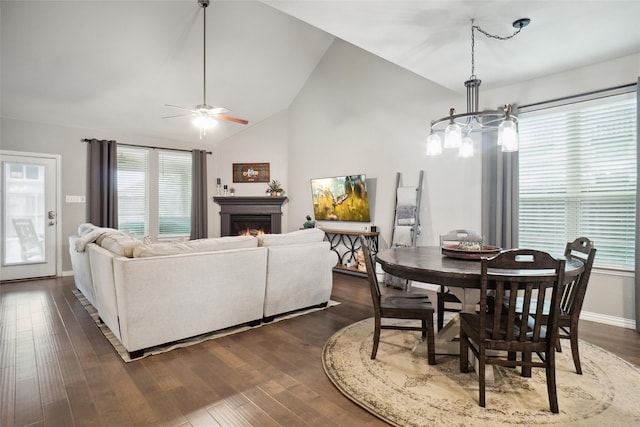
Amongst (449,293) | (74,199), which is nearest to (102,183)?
(74,199)

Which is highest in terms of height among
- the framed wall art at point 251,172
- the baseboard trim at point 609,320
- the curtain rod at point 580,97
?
the curtain rod at point 580,97

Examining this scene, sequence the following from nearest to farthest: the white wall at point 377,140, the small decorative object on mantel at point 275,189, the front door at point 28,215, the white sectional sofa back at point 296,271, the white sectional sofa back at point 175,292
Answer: the white sectional sofa back at point 175,292
the white sectional sofa back at point 296,271
the white wall at point 377,140
the front door at point 28,215
the small decorative object on mantel at point 275,189

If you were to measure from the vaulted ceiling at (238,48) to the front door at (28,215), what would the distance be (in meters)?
0.78

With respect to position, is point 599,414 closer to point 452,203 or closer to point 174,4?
point 452,203

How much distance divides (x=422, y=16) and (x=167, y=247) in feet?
9.28

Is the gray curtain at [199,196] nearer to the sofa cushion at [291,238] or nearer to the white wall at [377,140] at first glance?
the white wall at [377,140]

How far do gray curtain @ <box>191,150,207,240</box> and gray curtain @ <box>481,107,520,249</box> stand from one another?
5.49 metres

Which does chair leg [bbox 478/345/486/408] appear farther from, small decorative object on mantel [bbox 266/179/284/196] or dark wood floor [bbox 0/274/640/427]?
small decorative object on mantel [bbox 266/179/284/196]

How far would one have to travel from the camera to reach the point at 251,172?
24.2ft

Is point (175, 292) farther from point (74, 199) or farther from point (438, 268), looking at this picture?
point (74, 199)

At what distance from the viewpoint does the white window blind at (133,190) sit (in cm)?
630

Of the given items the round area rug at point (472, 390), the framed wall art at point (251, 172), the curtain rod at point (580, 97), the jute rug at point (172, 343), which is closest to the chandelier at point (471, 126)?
the curtain rod at point (580, 97)

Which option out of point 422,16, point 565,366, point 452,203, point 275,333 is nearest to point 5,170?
point 275,333

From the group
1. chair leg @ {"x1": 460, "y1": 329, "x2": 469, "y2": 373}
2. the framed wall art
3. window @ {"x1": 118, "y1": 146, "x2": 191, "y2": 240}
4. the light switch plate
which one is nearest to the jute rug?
chair leg @ {"x1": 460, "y1": 329, "x2": 469, "y2": 373}
